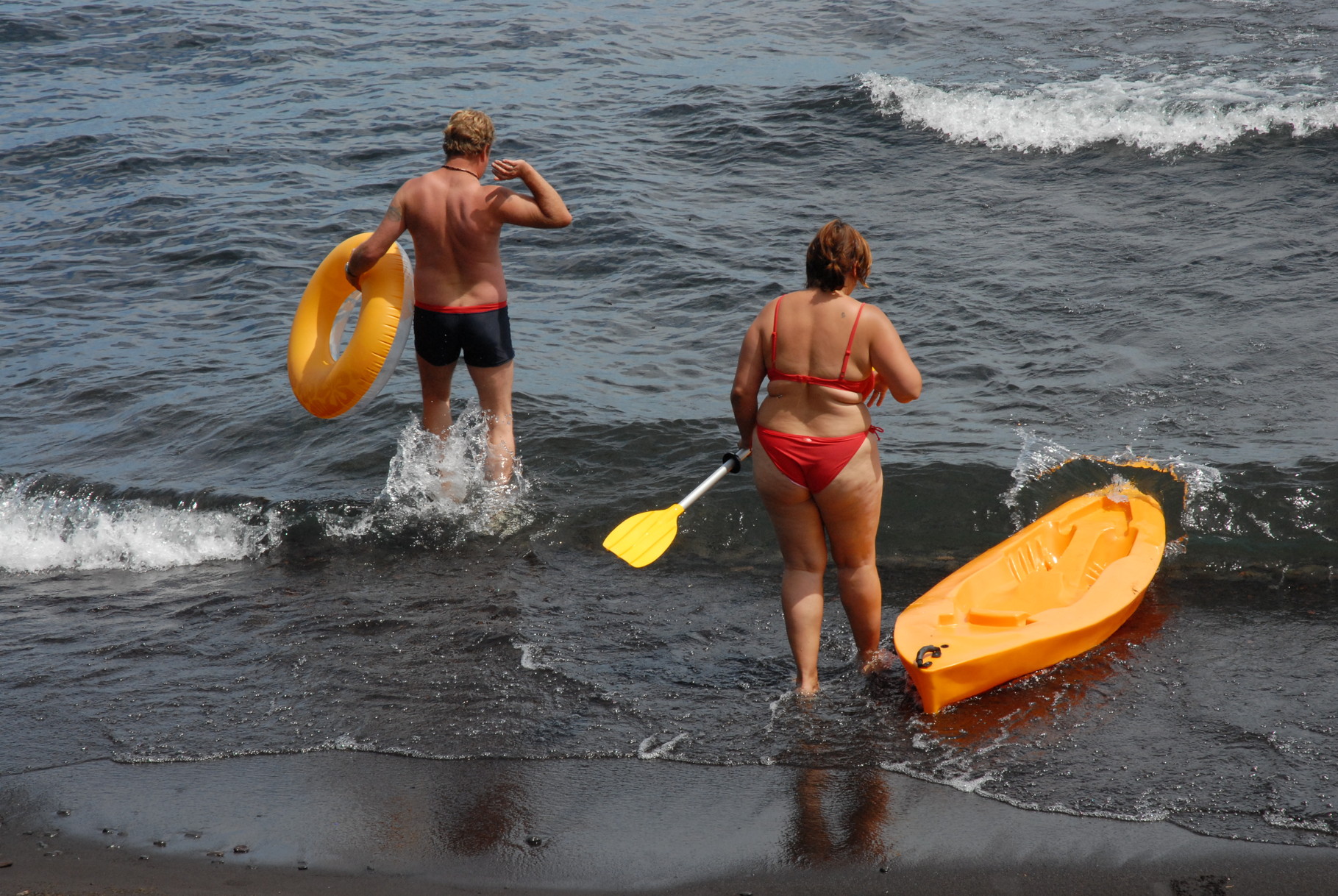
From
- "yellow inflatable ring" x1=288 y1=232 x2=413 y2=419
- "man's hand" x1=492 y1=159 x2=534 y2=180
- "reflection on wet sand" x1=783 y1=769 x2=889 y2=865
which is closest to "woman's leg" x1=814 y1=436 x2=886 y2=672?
"reflection on wet sand" x1=783 y1=769 x2=889 y2=865

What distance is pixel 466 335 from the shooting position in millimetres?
5641

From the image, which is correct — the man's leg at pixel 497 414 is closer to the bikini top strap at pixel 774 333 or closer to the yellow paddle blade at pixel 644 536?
the yellow paddle blade at pixel 644 536

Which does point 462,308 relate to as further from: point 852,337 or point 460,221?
point 852,337

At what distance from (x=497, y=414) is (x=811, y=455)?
2631 mm

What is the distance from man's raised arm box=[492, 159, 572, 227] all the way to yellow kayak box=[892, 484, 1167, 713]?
255 cm

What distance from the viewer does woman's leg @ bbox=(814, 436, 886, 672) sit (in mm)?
3799

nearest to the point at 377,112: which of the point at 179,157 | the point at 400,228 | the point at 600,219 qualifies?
the point at 179,157

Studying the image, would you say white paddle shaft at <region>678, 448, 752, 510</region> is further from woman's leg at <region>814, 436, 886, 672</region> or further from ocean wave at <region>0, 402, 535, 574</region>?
ocean wave at <region>0, 402, 535, 574</region>

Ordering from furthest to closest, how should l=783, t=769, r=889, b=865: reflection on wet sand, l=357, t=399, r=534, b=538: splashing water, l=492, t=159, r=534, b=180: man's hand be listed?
l=357, t=399, r=534, b=538: splashing water → l=492, t=159, r=534, b=180: man's hand → l=783, t=769, r=889, b=865: reflection on wet sand

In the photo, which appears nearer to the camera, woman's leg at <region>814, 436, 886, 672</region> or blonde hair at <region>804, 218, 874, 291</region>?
blonde hair at <region>804, 218, 874, 291</region>

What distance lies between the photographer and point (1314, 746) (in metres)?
3.61

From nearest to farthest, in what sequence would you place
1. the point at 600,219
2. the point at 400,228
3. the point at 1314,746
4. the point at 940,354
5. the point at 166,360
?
1. the point at 1314,746
2. the point at 400,228
3. the point at 940,354
4. the point at 166,360
5. the point at 600,219

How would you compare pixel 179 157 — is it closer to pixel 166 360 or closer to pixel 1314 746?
pixel 166 360

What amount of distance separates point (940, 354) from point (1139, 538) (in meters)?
3.14
